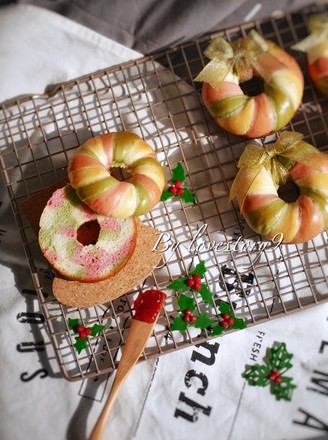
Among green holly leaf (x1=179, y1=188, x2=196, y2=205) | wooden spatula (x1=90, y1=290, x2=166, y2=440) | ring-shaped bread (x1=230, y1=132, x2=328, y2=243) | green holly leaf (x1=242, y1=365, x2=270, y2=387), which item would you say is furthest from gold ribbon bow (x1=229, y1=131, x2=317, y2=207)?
green holly leaf (x1=242, y1=365, x2=270, y2=387)

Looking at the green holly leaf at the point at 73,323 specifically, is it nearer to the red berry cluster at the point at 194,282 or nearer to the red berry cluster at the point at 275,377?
the red berry cluster at the point at 194,282

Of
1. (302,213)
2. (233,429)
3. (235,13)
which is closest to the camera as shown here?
(302,213)

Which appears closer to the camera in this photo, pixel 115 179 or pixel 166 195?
pixel 115 179

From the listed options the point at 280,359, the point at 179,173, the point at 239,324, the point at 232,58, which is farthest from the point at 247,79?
the point at 280,359

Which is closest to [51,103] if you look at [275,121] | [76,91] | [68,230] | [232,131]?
[76,91]

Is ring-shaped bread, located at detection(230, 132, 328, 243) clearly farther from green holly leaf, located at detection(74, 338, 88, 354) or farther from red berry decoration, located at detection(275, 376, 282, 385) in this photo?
green holly leaf, located at detection(74, 338, 88, 354)

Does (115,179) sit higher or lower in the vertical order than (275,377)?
higher

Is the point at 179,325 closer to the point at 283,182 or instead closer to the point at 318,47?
the point at 283,182

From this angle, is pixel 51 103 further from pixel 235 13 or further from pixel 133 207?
pixel 235 13
